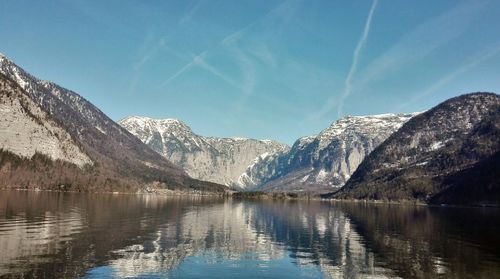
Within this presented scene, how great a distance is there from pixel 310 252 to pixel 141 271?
104ft

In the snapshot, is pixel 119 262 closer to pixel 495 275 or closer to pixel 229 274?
pixel 229 274

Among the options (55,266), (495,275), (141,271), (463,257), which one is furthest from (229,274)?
(463,257)

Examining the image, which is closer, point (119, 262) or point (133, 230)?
point (119, 262)

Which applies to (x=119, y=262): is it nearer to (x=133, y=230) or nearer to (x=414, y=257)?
(x=133, y=230)

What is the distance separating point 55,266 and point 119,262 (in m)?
7.57

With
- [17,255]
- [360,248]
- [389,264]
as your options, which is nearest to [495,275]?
[389,264]

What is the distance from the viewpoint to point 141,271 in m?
51.8

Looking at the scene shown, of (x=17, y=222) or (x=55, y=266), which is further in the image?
(x=17, y=222)

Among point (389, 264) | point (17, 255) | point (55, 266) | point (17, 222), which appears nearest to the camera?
point (55, 266)

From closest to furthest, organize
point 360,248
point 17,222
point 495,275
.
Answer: point 495,275, point 360,248, point 17,222

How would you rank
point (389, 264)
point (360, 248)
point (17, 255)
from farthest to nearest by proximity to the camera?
point (360, 248), point (389, 264), point (17, 255)

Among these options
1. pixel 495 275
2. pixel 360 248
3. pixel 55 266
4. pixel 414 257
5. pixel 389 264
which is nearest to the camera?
pixel 55 266

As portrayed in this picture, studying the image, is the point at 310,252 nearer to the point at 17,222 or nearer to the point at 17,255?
the point at 17,255

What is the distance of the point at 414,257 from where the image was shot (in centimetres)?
7388
